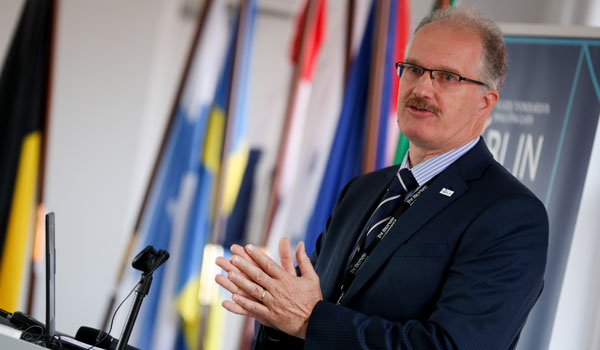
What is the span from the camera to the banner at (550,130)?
3.01 metres

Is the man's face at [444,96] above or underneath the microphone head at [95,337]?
above

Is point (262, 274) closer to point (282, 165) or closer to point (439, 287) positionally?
point (439, 287)

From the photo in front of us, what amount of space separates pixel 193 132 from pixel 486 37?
3266 mm

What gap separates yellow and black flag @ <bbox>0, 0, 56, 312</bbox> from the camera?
4812mm

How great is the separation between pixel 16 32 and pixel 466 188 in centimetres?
427

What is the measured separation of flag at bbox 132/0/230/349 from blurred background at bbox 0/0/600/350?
1 centimetres

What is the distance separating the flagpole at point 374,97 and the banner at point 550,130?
3.57 ft

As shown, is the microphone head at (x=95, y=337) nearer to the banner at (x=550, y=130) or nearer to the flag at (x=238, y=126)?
the banner at (x=550, y=130)

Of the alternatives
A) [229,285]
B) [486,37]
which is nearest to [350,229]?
[229,285]

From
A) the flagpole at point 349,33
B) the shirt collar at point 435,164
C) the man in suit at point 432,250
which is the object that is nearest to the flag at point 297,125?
the flagpole at point 349,33

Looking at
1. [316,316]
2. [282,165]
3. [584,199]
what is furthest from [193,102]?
[316,316]

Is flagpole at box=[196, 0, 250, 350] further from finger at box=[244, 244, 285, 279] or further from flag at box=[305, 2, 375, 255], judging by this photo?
finger at box=[244, 244, 285, 279]

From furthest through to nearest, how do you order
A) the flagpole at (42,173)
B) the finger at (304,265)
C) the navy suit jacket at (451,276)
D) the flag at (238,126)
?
1. the flagpole at (42,173)
2. the flag at (238,126)
3. the finger at (304,265)
4. the navy suit jacket at (451,276)

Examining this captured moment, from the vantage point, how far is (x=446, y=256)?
161 centimetres
